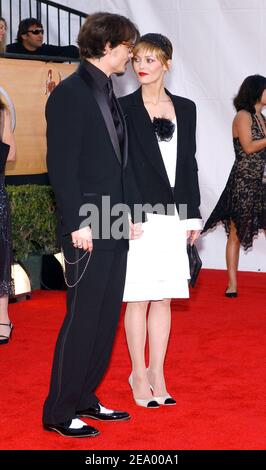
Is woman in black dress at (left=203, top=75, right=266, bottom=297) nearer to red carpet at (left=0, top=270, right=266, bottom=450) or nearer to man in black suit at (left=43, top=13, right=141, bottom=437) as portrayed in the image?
red carpet at (left=0, top=270, right=266, bottom=450)

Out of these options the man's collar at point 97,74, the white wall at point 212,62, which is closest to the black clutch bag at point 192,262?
the man's collar at point 97,74

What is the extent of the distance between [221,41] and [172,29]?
0.45 metres

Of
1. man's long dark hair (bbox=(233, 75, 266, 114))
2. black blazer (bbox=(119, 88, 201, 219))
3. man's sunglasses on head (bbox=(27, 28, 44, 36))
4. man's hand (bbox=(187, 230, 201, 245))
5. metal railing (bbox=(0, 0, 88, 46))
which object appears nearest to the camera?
black blazer (bbox=(119, 88, 201, 219))

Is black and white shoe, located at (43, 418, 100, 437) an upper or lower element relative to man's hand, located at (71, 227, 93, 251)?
lower

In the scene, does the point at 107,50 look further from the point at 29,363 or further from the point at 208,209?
the point at 208,209

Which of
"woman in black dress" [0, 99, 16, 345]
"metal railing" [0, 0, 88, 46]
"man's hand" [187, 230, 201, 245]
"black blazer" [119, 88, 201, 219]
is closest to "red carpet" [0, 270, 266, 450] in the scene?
"woman in black dress" [0, 99, 16, 345]

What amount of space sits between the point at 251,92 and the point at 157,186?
10.3 feet

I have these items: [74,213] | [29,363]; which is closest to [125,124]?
[74,213]

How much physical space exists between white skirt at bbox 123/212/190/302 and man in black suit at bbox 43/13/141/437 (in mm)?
304

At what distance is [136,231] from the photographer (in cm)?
399

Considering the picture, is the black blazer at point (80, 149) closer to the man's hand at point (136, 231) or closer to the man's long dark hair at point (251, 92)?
the man's hand at point (136, 231)

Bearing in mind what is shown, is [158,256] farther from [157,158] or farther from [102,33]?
[102,33]

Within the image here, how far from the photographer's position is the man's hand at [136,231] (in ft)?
12.9

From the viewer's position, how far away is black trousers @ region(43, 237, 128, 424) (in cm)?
368
